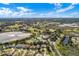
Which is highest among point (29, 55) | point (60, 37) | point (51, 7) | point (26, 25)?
point (51, 7)

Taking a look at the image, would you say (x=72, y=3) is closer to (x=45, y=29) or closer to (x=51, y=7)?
(x=51, y=7)

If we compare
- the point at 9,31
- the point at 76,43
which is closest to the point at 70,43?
the point at 76,43

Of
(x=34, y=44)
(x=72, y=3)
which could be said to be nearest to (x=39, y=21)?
(x=34, y=44)

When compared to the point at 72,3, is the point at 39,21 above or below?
below
